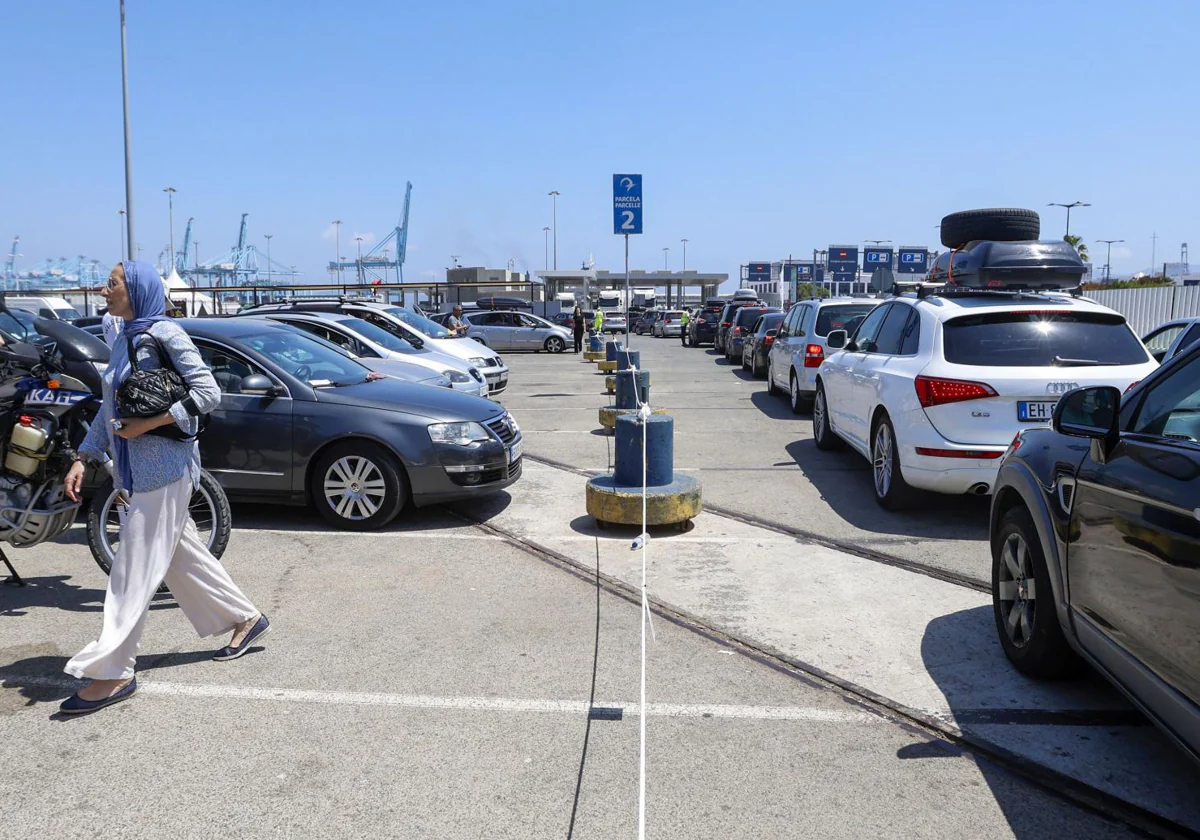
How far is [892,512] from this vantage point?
A: 8.02 metres

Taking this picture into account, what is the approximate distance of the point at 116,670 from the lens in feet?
13.9

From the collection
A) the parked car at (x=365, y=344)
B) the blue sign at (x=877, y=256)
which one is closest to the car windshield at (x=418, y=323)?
the parked car at (x=365, y=344)

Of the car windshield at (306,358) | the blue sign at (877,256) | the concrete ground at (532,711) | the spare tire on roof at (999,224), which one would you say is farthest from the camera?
the blue sign at (877,256)

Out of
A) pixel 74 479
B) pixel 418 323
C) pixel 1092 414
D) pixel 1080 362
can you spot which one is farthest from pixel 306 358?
pixel 418 323

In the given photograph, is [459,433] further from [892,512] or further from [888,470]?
[892,512]

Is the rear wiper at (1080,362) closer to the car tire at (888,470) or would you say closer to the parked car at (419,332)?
the car tire at (888,470)

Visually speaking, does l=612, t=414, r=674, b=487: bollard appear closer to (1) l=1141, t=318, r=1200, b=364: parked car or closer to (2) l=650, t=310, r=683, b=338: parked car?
(1) l=1141, t=318, r=1200, b=364: parked car

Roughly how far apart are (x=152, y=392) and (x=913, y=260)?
10847 centimetres

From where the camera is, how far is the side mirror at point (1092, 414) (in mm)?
3609

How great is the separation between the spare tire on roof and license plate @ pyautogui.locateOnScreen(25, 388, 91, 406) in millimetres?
14334

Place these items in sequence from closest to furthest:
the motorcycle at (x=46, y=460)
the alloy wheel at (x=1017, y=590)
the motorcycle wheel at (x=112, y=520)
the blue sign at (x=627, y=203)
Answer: the alloy wheel at (x=1017, y=590)
the motorcycle at (x=46, y=460)
the motorcycle wheel at (x=112, y=520)
the blue sign at (x=627, y=203)

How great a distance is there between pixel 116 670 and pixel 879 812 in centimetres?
315

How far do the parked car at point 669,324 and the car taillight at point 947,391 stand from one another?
42027 mm

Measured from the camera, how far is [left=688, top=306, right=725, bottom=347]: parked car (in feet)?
126
